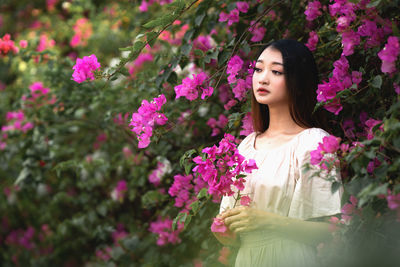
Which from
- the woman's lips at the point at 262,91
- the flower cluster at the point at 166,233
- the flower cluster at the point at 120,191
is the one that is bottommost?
the flower cluster at the point at 166,233

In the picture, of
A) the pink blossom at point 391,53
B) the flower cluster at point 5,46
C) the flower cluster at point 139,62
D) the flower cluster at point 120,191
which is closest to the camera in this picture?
the pink blossom at point 391,53

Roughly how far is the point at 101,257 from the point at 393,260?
2.07 metres

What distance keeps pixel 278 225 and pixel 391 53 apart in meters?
0.59

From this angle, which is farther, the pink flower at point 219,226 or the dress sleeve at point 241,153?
the dress sleeve at point 241,153

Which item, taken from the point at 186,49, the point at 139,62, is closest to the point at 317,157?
the point at 186,49

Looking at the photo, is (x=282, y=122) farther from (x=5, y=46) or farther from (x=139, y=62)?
(x=139, y=62)

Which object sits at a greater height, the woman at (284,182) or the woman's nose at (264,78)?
the woman's nose at (264,78)

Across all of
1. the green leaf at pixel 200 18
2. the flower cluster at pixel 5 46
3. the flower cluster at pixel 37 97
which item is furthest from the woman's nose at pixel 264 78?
the flower cluster at pixel 37 97

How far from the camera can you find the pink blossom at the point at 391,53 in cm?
117

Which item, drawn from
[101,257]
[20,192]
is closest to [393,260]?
[101,257]

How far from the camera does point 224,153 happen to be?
4.63 ft

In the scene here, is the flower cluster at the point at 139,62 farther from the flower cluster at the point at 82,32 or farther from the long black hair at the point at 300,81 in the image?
the long black hair at the point at 300,81

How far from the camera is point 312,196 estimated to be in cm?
140

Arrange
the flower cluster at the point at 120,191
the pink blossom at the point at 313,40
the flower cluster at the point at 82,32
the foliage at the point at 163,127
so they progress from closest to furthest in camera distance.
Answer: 1. the foliage at the point at 163,127
2. the pink blossom at the point at 313,40
3. the flower cluster at the point at 120,191
4. the flower cluster at the point at 82,32
